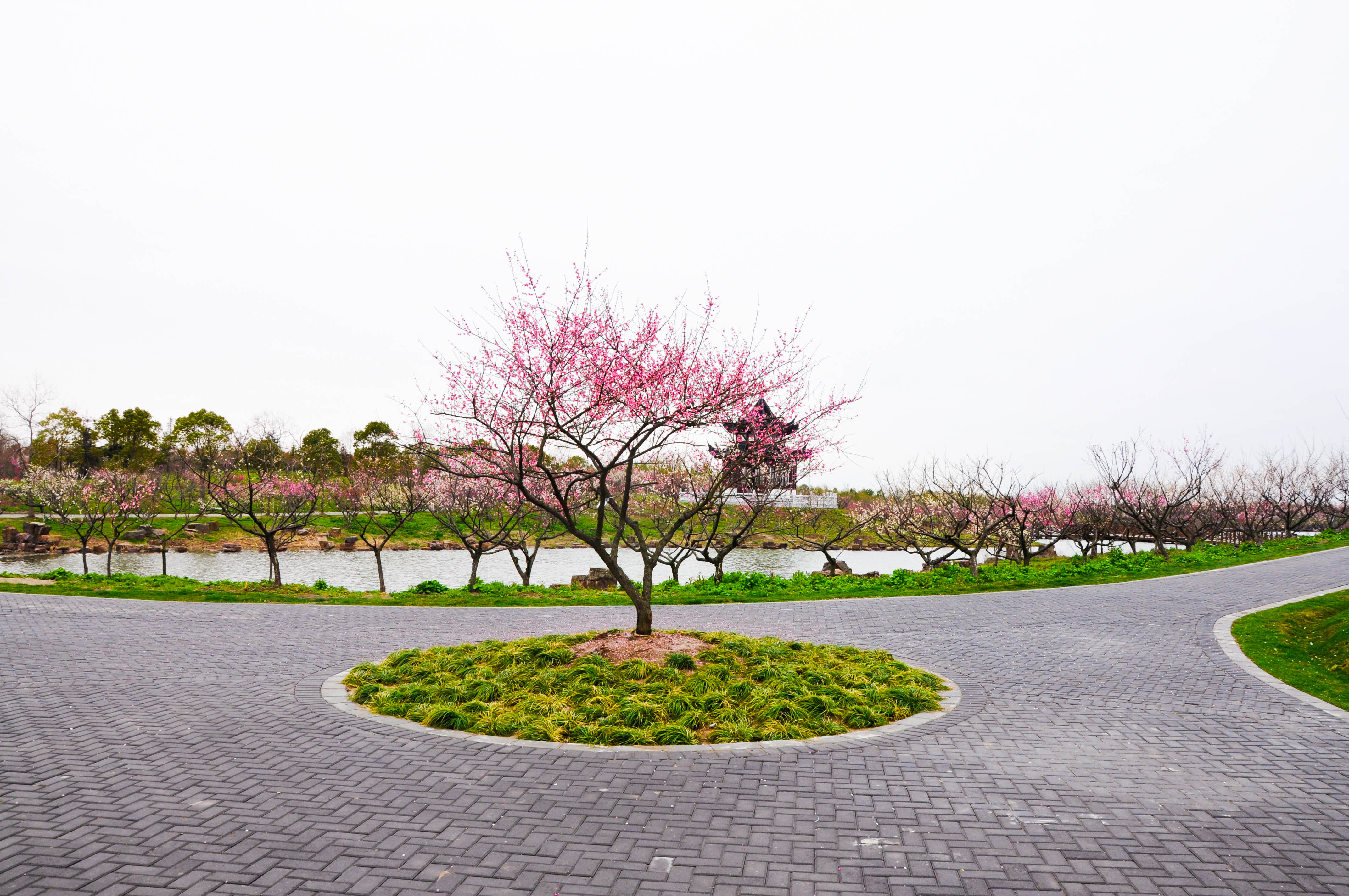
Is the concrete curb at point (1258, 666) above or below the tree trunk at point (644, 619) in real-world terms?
below

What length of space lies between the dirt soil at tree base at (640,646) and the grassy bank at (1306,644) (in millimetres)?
7543

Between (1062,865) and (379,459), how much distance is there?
4635cm

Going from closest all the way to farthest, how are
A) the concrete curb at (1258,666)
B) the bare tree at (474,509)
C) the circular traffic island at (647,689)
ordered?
the circular traffic island at (647,689) < the concrete curb at (1258,666) < the bare tree at (474,509)

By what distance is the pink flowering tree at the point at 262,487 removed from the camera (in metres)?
23.7

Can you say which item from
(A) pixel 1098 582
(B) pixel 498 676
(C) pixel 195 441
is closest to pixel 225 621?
(B) pixel 498 676

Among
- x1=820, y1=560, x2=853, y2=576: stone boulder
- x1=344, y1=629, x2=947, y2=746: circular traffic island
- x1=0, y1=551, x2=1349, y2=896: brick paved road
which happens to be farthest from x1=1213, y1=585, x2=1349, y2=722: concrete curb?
x1=820, y1=560, x2=853, y2=576: stone boulder

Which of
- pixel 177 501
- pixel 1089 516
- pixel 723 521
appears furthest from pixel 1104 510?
pixel 177 501

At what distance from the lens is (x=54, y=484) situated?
1400 inches

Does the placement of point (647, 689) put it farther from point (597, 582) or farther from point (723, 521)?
point (723, 521)

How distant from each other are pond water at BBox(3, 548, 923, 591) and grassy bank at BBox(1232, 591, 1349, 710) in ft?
47.4

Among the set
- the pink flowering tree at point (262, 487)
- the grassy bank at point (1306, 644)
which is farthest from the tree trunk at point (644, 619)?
the pink flowering tree at point (262, 487)

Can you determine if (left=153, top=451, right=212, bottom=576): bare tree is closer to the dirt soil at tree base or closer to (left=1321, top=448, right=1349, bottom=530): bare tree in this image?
the dirt soil at tree base

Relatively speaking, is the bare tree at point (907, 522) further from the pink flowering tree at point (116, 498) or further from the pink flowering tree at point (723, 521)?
the pink flowering tree at point (116, 498)

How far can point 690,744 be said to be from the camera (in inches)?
264
